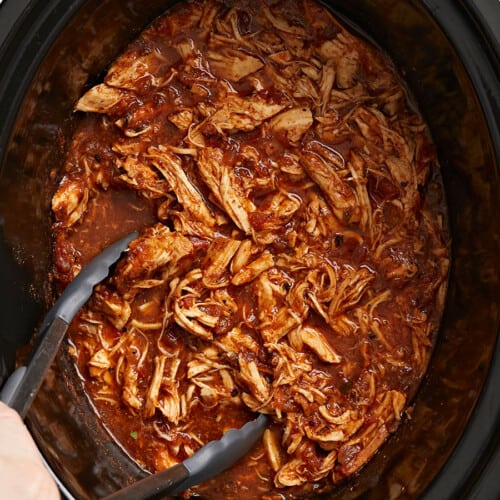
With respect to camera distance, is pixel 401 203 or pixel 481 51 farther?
pixel 401 203

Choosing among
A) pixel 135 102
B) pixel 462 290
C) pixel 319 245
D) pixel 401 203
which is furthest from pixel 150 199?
pixel 462 290

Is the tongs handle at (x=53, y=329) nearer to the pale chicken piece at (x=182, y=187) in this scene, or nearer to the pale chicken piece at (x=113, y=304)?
the pale chicken piece at (x=113, y=304)

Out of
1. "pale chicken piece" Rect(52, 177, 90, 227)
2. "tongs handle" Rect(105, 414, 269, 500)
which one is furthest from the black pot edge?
"pale chicken piece" Rect(52, 177, 90, 227)

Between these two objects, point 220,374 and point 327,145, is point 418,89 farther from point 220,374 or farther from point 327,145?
point 220,374

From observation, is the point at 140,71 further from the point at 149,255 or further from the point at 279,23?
the point at 149,255

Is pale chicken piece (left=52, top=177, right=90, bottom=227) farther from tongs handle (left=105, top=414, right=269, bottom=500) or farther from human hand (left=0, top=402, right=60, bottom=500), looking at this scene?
human hand (left=0, top=402, right=60, bottom=500)

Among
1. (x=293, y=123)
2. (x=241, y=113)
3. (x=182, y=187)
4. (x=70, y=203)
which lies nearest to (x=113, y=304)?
(x=70, y=203)
